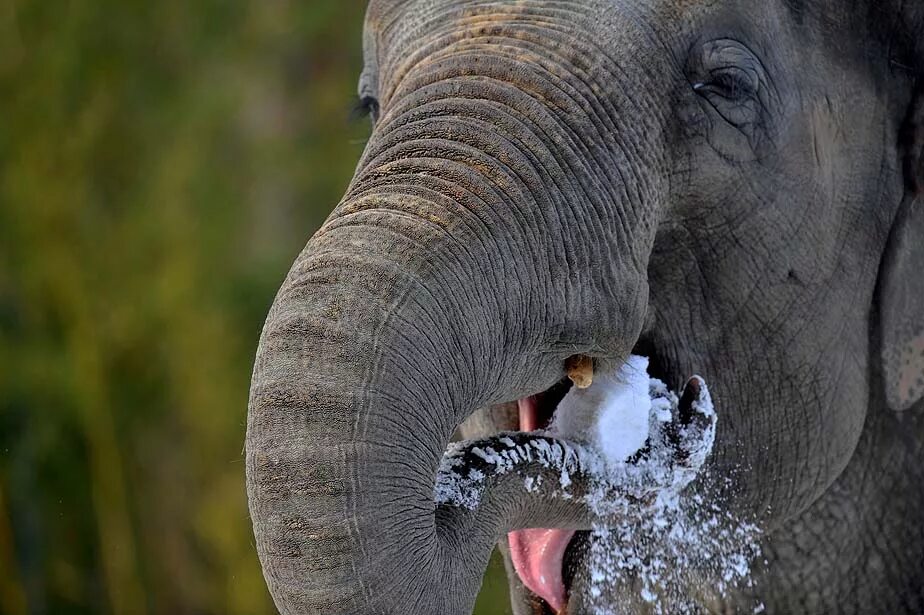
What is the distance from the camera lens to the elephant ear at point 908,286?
209 cm

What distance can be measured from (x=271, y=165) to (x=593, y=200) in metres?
6.21

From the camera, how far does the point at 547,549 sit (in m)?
2.08

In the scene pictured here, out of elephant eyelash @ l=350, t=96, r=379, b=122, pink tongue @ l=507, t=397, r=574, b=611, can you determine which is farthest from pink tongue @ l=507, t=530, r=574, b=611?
elephant eyelash @ l=350, t=96, r=379, b=122

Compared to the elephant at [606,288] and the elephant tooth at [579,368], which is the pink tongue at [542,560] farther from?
the elephant tooth at [579,368]

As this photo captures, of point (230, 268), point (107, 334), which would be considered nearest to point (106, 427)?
point (107, 334)

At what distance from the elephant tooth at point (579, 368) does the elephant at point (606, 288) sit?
1 centimetres

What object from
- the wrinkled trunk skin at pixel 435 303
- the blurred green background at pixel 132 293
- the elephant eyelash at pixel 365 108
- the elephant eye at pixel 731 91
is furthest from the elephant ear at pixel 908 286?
the blurred green background at pixel 132 293

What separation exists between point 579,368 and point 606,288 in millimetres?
109

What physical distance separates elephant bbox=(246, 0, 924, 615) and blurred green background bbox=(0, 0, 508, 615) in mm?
3961

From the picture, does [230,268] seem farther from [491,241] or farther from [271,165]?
[491,241]

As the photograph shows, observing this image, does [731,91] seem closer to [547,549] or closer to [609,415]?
[609,415]

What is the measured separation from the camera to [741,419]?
2.04 meters

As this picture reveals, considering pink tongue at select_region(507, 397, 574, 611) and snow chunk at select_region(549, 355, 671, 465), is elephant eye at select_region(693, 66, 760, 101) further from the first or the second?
pink tongue at select_region(507, 397, 574, 611)

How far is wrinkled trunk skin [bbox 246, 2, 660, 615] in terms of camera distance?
1.44 metres
